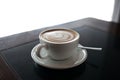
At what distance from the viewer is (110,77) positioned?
0.55m

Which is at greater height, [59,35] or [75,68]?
[59,35]

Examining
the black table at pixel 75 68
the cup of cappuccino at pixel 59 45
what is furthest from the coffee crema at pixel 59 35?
the black table at pixel 75 68

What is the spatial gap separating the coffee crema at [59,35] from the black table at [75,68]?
0.35 feet

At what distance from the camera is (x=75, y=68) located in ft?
1.90

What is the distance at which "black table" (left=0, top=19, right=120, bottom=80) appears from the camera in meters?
0.55

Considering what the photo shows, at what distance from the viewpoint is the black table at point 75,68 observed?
1.79 feet

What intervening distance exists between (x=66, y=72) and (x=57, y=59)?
0.19ft

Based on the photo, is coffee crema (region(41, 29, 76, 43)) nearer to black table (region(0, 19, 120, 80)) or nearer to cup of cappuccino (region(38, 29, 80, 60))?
cup of cappuccino (region(38, 29, 80, 60))

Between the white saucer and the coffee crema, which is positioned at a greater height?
the coffee crema

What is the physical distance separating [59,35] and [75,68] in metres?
0.14

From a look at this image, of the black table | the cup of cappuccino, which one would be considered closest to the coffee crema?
the cup of cappuccino

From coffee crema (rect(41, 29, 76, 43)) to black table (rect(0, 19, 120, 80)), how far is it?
107mm

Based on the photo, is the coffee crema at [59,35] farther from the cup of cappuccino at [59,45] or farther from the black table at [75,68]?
the black table at [75,68]

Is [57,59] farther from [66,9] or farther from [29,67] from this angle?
[66,9]
